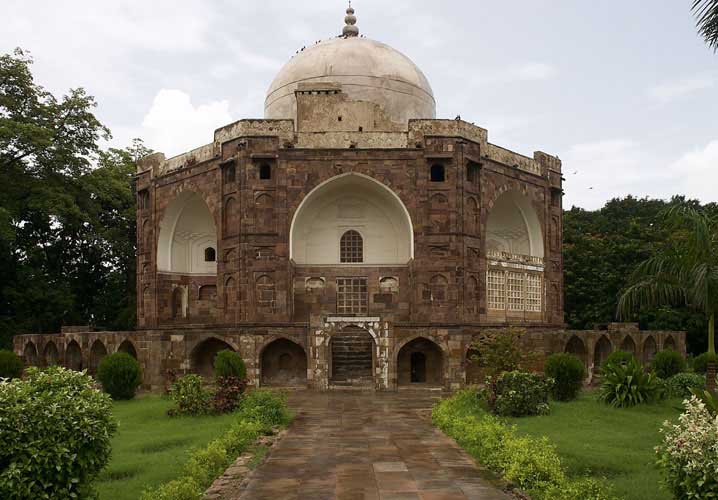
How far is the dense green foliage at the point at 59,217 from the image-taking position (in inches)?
1297

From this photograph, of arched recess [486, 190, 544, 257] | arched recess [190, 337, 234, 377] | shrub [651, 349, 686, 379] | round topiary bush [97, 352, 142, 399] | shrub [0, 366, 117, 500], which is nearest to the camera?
shrub [0, 366, 117, 500]

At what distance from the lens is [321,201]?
29.8 m

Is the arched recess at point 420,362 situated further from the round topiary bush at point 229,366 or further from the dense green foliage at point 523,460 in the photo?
the dense green foliage at point 523,460

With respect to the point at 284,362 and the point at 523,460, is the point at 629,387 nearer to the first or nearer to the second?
the point at 523,460

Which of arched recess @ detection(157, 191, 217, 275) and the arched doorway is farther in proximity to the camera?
arched recess @ detection(157, 191, 217, 275)

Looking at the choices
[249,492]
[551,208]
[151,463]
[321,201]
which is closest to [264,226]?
[321,201]

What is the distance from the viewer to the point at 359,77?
31969 mm

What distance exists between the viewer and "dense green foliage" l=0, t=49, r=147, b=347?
3296 cm

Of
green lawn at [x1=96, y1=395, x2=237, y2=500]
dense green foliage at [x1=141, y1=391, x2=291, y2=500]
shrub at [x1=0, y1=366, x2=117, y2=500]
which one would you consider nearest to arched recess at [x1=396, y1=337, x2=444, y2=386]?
green lawn at [x1=96, y1=395, x2=237, y2=500]

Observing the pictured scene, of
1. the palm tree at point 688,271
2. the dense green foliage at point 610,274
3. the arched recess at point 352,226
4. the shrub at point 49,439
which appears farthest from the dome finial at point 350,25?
the shrub at point 49,439

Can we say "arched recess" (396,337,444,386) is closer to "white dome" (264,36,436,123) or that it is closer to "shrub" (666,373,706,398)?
"shrub" (666,373,706,398)

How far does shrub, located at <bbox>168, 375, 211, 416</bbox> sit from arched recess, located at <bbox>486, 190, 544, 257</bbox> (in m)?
18.6

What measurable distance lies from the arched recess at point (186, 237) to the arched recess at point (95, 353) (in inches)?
167

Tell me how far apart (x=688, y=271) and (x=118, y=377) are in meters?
15.2
